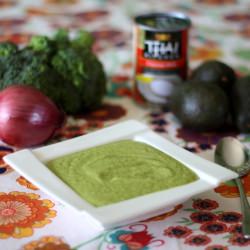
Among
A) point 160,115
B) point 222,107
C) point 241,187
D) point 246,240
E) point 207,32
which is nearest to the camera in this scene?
point 246,240

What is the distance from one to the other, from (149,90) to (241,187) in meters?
0.38

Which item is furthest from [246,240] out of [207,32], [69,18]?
[69,18]

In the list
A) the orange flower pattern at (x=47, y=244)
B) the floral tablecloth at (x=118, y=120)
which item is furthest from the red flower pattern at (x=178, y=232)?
the orange flower pattern at (x=47, y=244)

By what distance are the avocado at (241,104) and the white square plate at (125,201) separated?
21 cm

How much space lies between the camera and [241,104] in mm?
1139

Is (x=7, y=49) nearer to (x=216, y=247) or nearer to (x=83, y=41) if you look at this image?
(x=83, y=41)

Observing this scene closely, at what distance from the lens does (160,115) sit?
125 cm

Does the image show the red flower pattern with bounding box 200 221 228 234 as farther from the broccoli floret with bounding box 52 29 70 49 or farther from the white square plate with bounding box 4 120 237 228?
the broccoli floret with bounding box 52 29 70 49

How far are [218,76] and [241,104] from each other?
85 mm

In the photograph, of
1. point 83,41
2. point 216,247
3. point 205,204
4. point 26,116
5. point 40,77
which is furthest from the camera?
point 83,41

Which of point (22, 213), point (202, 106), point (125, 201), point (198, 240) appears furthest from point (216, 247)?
point (202, 106)

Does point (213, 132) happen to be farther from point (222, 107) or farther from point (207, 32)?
point (207, 32)

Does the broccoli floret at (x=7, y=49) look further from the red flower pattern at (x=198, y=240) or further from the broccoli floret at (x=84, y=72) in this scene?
the red flower pattern at (x=198, y=240)

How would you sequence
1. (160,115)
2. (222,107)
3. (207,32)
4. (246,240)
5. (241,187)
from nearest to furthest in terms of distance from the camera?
(246,240) → (241,187) → (222,107) → (160,115) → (207,32)
